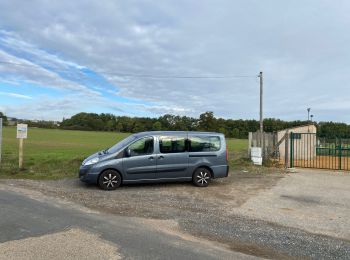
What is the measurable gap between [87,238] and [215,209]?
3884mm

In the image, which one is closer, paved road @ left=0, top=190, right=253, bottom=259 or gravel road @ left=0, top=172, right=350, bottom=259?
paved road @ left=0, top=190, right=253, bottom=259

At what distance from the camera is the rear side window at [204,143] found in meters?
13.4

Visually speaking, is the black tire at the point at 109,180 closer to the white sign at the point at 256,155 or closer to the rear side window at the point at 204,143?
the rear side window at the point at 204,143

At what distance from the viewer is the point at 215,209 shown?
9.57 m

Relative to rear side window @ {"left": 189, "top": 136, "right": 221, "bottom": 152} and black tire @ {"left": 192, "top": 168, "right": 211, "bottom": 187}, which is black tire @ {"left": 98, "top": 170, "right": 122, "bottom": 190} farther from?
rear side window @ {"left": 189, "top": 136, "right": 221, "bottom": 152}

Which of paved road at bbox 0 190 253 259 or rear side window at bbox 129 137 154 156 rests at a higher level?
rear side window at bbox 129 137 154 156

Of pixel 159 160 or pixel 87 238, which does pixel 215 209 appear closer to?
Answer: pixel 159 160

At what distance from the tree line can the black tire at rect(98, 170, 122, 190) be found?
A: 15.4 metres

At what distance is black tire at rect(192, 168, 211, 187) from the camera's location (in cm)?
1322

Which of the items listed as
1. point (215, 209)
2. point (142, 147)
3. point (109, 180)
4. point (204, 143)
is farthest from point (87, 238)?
point (204, 143)

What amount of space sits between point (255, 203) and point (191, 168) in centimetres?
316

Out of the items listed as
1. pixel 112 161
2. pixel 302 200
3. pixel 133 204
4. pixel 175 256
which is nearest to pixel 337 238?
pixel 175 256

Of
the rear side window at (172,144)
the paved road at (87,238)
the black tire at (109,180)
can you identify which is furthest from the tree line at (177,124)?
the paved road at (87,238)

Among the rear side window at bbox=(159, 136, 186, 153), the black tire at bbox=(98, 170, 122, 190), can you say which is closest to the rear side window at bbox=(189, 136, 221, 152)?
the rear side window at bbox=(159, 136, 186, 153)
